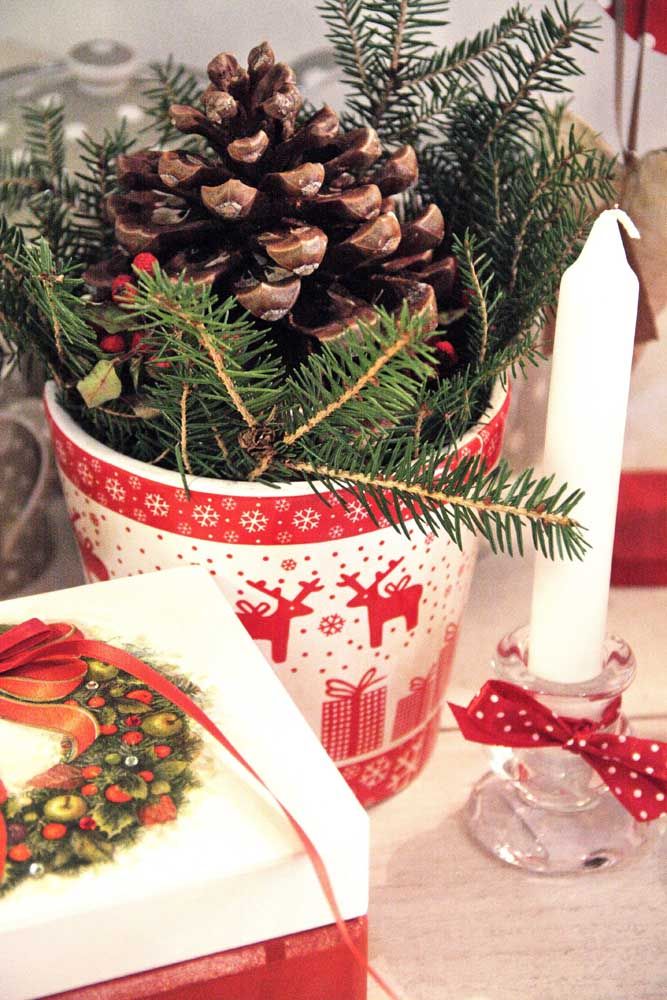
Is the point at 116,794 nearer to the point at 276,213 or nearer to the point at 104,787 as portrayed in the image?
the point at 104,787

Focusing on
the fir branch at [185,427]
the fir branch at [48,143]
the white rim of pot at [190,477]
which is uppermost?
the fir branch at [48,143]

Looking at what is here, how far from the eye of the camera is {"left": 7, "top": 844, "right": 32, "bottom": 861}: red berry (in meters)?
0.36

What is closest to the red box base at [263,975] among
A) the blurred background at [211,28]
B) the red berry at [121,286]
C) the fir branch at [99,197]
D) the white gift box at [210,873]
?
the white gift box at [210,873]

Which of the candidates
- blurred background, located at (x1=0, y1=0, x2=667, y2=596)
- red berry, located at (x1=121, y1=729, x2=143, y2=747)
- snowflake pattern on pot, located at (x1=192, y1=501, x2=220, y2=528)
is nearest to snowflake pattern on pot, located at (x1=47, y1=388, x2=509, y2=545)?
snowflake pattern on pot, located at (x1=192, y1=501, x2=220, y2=528)

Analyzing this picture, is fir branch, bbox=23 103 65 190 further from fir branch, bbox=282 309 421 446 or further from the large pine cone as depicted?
fir branch, bbox=282 309 421 446

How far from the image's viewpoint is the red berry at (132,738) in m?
0.41

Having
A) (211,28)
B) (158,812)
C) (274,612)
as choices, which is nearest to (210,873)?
(158,812)

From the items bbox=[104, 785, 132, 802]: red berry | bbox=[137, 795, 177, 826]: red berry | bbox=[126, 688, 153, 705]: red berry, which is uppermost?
bbox=[126, 688, 153, 705]: red berry

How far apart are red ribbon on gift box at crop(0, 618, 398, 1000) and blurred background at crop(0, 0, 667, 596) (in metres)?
0.25

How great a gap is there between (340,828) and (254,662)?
93mm

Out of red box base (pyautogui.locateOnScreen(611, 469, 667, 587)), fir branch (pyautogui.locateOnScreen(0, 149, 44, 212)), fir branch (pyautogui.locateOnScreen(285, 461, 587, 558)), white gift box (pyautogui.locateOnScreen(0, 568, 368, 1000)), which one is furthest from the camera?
red box base (pyautogui.locateOnScreen(611, 469, 667, 587))

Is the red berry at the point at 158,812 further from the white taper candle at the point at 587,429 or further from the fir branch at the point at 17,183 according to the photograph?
the fir branch at the point at 17,183

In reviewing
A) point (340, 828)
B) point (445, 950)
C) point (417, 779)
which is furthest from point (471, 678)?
point (340, 828)

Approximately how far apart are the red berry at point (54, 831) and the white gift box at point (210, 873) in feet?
0.05
